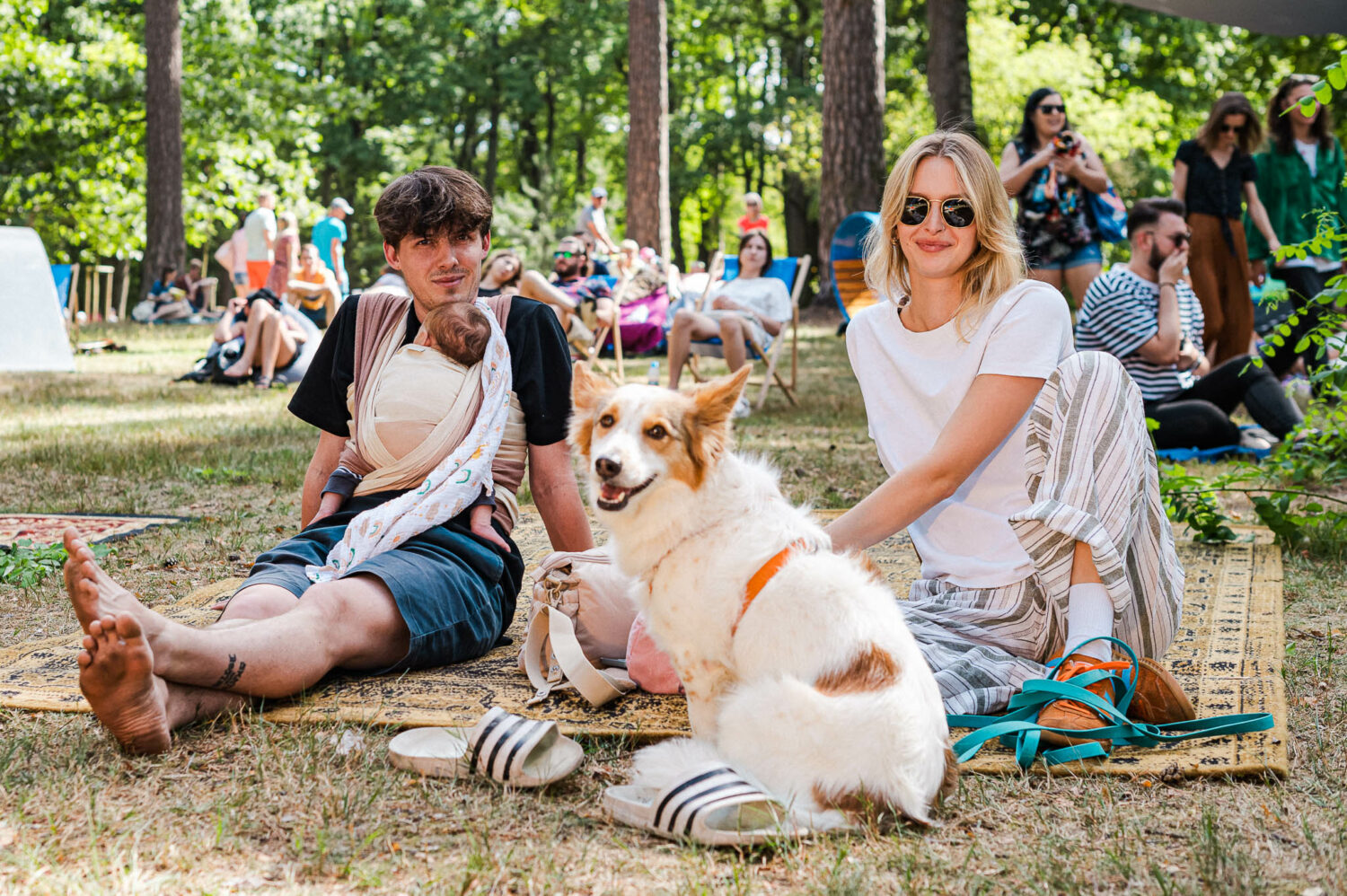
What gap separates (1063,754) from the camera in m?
2.48

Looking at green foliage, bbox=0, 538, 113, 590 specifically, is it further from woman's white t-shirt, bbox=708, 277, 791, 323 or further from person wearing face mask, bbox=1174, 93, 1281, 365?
person wearing face mask, bbox=1174, 93, 1281, 365

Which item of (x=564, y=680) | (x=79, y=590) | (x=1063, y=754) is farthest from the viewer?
(x=564, y=680)

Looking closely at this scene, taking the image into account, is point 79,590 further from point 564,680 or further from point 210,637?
point 564,680

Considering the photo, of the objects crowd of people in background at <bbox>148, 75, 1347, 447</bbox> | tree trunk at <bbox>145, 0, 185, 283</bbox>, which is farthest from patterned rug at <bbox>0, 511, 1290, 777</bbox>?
tree trunk at <bbox>145, 0, 185, 283</bbox>

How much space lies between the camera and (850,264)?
33.6 ft

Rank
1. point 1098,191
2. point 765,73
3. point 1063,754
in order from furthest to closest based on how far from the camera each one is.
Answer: point 765,73 < point 1098,191 < point 1063,754

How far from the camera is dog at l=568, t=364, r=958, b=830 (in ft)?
6.64

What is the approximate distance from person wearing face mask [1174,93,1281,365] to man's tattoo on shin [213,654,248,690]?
7677mm

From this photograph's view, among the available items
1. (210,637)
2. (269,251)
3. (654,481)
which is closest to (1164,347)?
(654,481)

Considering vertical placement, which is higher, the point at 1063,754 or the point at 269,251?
Answer: the point at 269,251

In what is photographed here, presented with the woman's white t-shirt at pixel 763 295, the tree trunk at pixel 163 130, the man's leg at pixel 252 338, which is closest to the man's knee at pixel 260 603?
the woman's white t-shirt at pixel 763 295

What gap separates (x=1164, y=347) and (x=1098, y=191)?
1.38 metres

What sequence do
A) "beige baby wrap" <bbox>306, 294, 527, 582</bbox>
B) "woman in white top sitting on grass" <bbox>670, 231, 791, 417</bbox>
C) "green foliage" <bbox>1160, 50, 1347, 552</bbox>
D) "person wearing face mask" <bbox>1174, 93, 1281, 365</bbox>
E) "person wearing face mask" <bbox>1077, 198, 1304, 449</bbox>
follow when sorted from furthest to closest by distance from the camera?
"woman in white top sitting on grass" <bbox>670, 231, 791, 417</bbox> → "person wearing face mask" <bbox>1174, 93, 1281, 365</bbox> → "person wearing face mask" <bbox>1077, 198, 1304, 449</bbox> → "green foliage" <bbox>1160, 50, 1347, 552</bbox> → "beige baby wrap" <bbox>306, 294, 527, 582</bbox>

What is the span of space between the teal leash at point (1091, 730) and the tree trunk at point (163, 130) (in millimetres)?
19712
